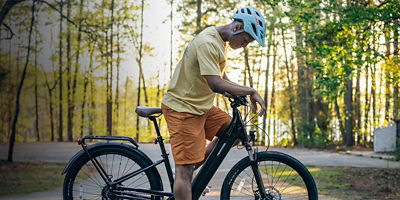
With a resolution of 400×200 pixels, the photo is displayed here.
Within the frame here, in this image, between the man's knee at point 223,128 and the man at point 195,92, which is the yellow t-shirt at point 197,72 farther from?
the man's knee at point 223,128

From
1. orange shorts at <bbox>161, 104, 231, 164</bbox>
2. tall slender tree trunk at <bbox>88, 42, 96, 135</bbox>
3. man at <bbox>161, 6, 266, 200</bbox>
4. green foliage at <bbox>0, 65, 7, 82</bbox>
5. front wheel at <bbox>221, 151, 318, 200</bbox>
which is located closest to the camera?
man at <bbox>161, 6, 266, 200</bbox>

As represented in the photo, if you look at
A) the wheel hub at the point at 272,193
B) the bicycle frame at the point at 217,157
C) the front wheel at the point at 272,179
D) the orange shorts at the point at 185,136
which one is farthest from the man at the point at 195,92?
the wheel hub at the point at 272,193

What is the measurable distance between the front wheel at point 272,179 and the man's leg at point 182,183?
323 mm

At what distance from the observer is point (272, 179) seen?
3.32 metres

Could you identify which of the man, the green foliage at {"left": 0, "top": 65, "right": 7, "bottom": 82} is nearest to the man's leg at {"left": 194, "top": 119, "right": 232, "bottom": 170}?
the man

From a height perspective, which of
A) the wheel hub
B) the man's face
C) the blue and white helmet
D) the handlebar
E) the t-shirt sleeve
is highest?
the blue and white helmet

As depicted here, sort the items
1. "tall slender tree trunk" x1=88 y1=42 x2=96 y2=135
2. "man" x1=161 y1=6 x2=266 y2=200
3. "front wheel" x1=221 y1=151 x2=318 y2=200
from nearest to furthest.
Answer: "man" x1=161 y1=6 x2=266 y2=200, "front wheel" x1=221 y1=151 x2=318 y2=200, "tall slender tree trunk" x1=88 y1=42 x2=96 y2=135

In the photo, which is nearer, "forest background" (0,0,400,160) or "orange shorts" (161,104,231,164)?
"orange shorts" (161,104,231,164)

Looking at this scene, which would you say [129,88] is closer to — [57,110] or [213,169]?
[57,110]

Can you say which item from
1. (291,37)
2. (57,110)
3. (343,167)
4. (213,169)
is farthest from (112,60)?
(213,169)

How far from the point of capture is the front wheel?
330 cm

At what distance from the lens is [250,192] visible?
3365 mm

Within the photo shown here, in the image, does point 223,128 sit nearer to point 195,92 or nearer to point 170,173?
point 195,92

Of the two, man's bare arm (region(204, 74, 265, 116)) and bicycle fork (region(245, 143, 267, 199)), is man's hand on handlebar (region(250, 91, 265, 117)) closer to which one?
man's bare arm (region(204, 74, 265, 116))
